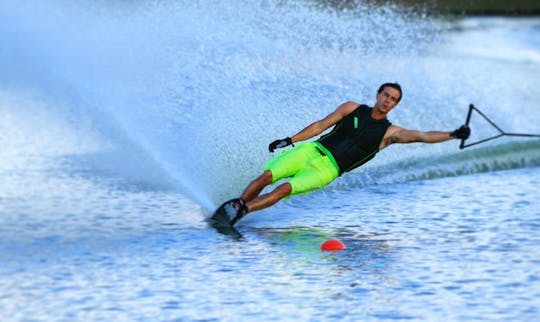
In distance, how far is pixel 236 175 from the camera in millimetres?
11320

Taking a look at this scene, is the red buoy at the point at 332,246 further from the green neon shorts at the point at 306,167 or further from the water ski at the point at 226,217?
the water ski at the point at 226,217

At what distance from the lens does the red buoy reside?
30.2 feet

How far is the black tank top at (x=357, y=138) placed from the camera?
9805 mm

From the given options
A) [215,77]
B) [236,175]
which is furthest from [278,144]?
[215,77]

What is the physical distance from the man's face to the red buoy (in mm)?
1128

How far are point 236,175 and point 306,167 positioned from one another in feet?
5.26

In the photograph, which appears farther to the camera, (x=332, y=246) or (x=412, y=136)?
(x=412, y=136)

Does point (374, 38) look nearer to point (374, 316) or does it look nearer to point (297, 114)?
point (297, 114)

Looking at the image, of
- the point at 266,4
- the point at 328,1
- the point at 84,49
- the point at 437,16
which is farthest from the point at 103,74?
the point at 437,16

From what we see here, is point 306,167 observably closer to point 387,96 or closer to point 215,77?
point 387,96

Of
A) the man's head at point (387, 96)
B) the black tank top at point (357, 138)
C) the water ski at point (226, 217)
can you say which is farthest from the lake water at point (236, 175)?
the man's head at point (387, 96)

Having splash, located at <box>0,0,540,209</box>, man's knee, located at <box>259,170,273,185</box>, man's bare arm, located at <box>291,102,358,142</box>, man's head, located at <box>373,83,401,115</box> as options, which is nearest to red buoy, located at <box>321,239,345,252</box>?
man's knee, located at <box>259,170,273,185</box>

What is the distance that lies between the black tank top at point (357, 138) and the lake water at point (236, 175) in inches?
23.9

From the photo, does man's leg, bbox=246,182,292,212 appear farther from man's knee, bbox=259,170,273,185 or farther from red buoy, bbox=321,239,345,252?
red buoy, bbox=321,239,345,252
